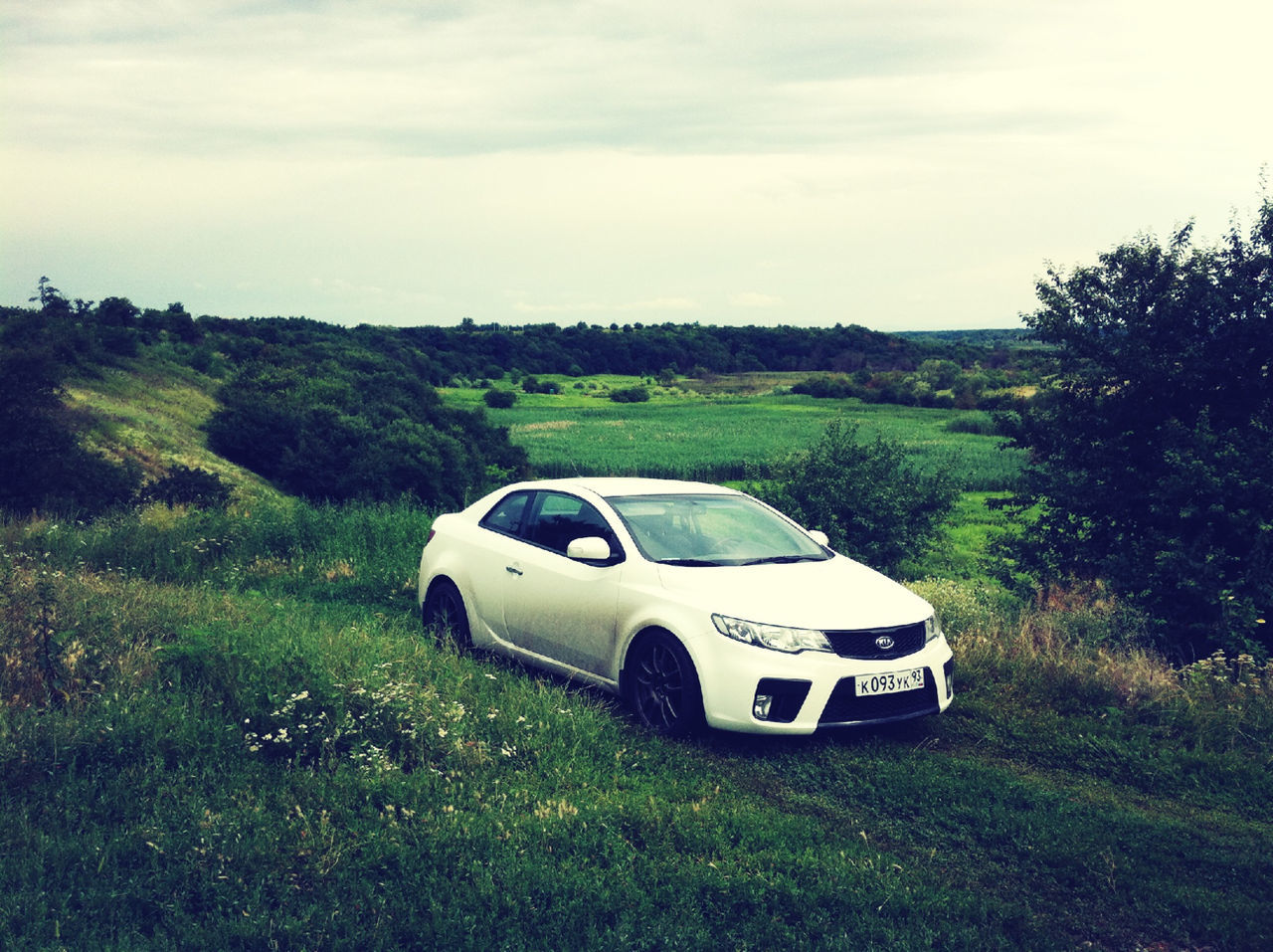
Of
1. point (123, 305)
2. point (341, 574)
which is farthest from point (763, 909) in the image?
point (123, 305)

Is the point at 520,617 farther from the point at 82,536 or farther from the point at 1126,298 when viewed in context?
the point at 1126,298

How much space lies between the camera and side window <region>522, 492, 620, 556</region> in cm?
774

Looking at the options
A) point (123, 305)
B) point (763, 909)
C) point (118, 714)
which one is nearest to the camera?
point (763, 909)

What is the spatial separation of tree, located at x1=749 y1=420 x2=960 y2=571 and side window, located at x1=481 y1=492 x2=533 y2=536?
11903 millimetres

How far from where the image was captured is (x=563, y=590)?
24.8ft

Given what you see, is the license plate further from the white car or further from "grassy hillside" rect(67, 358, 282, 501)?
"grassy hillside" rect(67, 358, 282, 501)

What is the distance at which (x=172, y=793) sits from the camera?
5.25m

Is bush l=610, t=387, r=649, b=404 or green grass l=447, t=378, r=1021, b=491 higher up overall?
bush l=610, t=387, r=649, b=404

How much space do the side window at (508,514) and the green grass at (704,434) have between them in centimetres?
1395

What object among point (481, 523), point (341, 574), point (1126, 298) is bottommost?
point (341, 574)

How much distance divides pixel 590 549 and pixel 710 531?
3.50 ft

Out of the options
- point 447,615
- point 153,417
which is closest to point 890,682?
point 447,615

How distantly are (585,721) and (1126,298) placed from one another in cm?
994

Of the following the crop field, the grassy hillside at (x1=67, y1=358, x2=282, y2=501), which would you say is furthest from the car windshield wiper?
the grassy hillside at (x1=67, y1=358, x2=282, y2=501)
